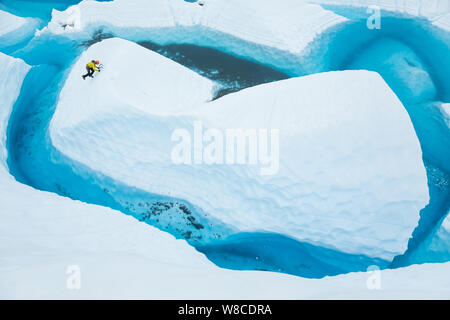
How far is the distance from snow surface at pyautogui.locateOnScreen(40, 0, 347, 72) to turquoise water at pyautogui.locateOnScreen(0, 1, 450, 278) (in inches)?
9.4

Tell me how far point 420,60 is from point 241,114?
509 centimetres

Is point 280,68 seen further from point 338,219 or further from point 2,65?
point 2,65

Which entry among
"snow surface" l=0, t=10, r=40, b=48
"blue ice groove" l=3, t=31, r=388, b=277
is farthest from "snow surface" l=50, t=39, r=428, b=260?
"snow surface" l=0, t=10, r=40, b=48

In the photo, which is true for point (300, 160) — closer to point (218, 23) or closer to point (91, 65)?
point (91, 65)

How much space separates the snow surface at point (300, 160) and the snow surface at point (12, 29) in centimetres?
493

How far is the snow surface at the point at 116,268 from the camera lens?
79.7 inches

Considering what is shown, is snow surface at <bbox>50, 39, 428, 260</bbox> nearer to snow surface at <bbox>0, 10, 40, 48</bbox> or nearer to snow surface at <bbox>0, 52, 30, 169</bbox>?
snow surface at <bbox>0, 52, 30, 169</bbox>

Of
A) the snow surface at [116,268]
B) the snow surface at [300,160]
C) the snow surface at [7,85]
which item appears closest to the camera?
the snow surface at [116,268]

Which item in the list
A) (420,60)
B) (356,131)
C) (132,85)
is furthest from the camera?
(420,60)

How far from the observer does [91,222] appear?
3.49 m

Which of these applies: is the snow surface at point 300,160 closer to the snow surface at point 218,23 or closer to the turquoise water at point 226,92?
the turquoise water at point 226,92

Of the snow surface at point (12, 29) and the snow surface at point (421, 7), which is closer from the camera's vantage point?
the snow surface at point (421, 7)

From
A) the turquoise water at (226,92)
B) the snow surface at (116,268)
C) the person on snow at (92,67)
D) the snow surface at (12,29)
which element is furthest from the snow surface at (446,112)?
the snow surface at (12,29)

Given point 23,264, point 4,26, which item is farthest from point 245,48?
point 4,26
